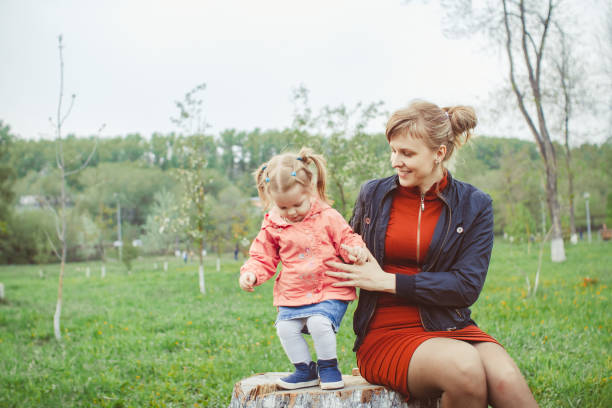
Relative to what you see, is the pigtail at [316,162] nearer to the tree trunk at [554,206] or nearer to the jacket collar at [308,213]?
the jacket collar at [308,213]

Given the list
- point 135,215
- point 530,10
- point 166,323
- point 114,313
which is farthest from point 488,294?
point 135,215

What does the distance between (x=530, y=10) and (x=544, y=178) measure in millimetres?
5825

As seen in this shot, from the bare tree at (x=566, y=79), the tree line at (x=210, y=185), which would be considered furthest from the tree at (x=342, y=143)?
the bare tree at (x=566, y=79)

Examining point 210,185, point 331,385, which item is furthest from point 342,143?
point 210,185

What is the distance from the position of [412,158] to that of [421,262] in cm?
59

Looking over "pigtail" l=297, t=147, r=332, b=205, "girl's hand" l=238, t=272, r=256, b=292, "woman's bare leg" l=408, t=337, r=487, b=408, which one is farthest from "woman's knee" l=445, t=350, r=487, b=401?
"pigtail" l=297, t=147, r=332, b=205

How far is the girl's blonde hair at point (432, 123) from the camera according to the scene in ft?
8.68

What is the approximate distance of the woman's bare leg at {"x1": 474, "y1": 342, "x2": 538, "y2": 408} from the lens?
227cm

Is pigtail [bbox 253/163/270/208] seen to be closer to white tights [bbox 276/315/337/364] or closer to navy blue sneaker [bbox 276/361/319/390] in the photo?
white tights [bbox 276/315/337/364]

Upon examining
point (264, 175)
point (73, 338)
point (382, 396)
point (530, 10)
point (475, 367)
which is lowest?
point (73, 338)

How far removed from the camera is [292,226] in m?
2.76

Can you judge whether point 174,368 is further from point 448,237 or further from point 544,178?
point 544,178

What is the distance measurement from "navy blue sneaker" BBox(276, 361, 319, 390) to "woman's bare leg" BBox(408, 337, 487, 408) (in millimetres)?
581

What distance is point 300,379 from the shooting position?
2689 millimetres
